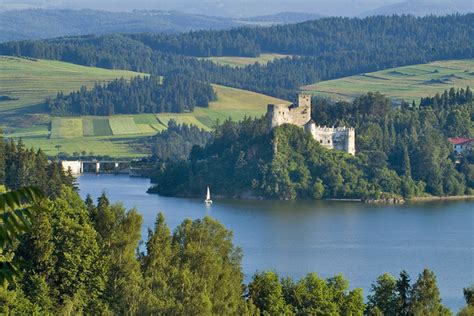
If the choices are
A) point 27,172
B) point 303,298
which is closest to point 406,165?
point 27,172

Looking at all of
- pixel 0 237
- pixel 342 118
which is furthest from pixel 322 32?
pixel 0 237

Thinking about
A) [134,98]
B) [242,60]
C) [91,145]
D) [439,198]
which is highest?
[242,60]

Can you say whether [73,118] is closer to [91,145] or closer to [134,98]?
[134,98]

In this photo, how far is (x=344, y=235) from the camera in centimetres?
4291

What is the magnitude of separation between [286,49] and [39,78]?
182 ft

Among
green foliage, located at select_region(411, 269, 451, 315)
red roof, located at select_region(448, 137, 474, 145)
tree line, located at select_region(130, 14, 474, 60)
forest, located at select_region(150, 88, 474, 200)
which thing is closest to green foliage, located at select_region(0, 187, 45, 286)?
green foliage, located at select_region(411, 269, 451, 315)

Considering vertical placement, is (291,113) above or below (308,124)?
above

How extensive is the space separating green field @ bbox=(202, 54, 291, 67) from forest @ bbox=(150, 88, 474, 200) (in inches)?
3168

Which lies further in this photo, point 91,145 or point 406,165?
point 91,145

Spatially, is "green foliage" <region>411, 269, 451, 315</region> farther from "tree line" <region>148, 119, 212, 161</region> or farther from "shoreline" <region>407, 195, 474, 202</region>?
"tree line" <region>148, 119, 212, 161</region>

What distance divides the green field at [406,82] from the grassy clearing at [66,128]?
2001cm

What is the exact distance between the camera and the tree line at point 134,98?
10181 cm

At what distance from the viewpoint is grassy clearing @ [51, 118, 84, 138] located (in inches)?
3556

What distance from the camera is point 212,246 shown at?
73.0 ft
